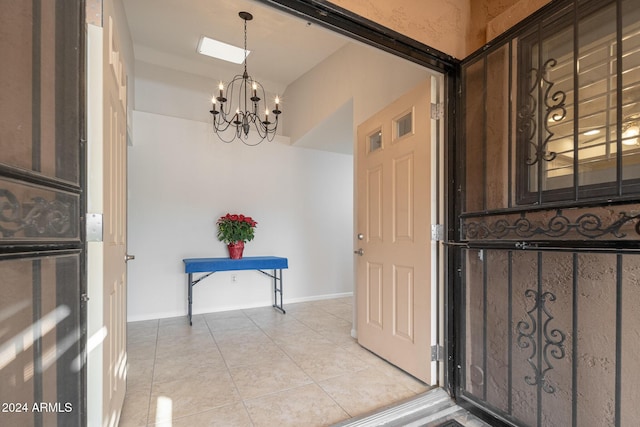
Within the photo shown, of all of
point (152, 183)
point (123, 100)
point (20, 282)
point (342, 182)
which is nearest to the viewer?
point (20, 282)

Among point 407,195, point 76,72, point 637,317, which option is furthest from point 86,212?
point 637,317

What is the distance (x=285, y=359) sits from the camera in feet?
8.54

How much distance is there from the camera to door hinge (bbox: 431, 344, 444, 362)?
1991 millimetres

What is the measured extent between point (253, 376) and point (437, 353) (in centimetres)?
137

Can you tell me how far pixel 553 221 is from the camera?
1.44m

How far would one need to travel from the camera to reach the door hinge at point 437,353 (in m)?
1.99

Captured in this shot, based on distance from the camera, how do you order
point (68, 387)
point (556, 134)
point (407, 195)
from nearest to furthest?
point (68, 387) → point (556, 134) → point (407, 195)

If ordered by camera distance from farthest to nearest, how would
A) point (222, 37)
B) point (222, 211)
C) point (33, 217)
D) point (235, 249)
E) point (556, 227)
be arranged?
point (222, 211) < point (235, 249) < point (222, 37) < point (556, 227) < point (33, 217)

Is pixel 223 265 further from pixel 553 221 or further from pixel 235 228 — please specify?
pixel 553 221

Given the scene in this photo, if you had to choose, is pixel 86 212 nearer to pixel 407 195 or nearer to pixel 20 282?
pixel 20 282

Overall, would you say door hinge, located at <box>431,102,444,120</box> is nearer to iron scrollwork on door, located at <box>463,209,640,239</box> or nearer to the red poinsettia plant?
iron scrollwork on door, located at <box>463,209,640,239</box>

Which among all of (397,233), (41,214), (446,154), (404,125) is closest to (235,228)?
(397,233)

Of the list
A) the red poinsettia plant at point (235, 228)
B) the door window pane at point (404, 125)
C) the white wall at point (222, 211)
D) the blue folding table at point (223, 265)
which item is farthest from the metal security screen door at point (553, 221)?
the white wall at point (222, 211)

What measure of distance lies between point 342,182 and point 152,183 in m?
2.89
